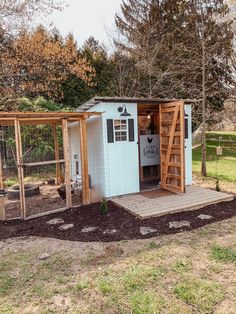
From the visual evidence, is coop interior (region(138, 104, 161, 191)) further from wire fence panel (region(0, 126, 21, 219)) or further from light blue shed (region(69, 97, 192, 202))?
wire fence panel (region(0, 126, 21, 219))

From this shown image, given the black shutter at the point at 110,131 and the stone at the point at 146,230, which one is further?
the black shutter at the point at 110,131

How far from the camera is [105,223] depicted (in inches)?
193

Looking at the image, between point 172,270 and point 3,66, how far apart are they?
26.2 ft

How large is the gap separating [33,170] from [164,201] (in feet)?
10.5

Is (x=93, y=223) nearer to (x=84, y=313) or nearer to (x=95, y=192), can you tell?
(x=95, y=192)

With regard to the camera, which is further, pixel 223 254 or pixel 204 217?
pixel 204 217

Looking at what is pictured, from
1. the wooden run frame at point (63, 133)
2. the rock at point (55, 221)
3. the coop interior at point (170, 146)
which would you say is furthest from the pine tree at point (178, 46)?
the rock at point (55, 221)

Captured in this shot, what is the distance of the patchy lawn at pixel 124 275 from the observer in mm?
2482

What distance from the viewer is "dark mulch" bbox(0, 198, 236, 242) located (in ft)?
14.3

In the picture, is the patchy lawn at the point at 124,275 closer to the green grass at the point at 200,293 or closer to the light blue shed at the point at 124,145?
the green grass at the point at 200,293

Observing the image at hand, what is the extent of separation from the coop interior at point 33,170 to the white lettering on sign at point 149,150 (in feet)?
7.02

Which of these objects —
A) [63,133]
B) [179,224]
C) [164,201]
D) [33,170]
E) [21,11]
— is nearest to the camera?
[179,224]

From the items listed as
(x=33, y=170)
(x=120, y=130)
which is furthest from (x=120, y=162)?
(x=33, y=170)

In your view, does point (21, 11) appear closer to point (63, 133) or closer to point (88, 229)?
point (63, 133)
